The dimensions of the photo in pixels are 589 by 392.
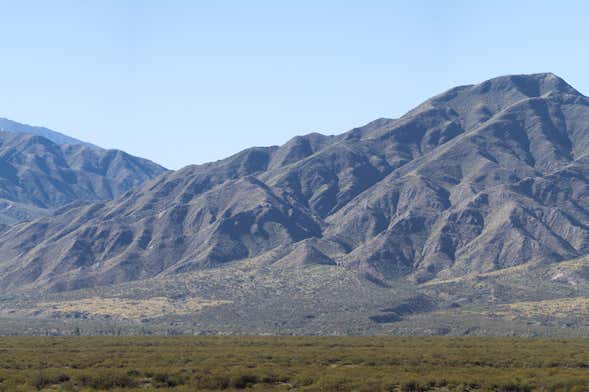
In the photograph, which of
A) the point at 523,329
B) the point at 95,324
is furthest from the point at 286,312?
the point at 523,329

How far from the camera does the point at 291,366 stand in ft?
233

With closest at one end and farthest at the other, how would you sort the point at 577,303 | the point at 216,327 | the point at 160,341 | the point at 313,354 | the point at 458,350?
1. the point at 313,354
2. the point at 458,350
3. the point at 160,341
4. the point at 216,327
5. the point at 577,303

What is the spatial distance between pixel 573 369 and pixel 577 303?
13357 cm

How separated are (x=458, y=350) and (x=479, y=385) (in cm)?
2848

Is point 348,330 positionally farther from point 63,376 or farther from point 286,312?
point 63,376

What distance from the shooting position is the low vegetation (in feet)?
192

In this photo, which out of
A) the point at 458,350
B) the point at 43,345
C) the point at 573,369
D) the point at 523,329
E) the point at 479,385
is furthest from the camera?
the point at 523,329

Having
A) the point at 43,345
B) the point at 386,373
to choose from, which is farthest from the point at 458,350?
the point at 43,345

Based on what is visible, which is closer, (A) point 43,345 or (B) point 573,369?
(B) point 573,369

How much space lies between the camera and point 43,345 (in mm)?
95000

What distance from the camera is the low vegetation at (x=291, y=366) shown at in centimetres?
5862

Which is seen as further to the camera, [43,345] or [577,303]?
[577,303]

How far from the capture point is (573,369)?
6962 centimetres

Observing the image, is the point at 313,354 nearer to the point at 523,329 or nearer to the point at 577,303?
the point at 523,329
